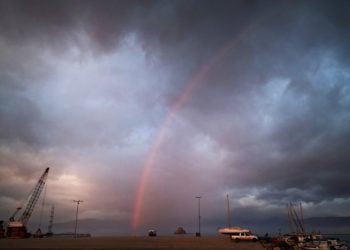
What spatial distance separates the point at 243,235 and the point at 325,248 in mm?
29780

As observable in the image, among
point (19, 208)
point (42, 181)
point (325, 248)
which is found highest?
point (42, 181)

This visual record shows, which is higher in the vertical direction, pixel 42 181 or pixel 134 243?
pixel 42 181

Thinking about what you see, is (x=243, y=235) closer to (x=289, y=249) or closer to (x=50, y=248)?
(x=289, y=249)

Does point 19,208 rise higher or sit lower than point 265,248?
higher

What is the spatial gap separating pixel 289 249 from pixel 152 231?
37864mm

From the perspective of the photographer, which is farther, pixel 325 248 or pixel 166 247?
pixel 325 248

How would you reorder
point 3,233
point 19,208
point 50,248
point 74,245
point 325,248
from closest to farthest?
point 50,248
point 74,245
point 325,248
point 3,233
point 19,208

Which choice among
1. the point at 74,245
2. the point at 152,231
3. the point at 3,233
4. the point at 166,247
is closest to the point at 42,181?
the point at 3,233

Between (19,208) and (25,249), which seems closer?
(25,249)

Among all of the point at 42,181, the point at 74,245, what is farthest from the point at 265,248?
the point at 42,181

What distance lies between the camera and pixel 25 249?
50.3 meters

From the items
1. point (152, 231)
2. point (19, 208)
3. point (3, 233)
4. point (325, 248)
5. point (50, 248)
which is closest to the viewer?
point (50, 248)

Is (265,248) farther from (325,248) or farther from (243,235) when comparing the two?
(325,248)

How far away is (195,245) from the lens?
5297 centimetres
